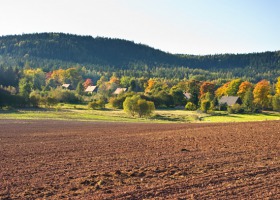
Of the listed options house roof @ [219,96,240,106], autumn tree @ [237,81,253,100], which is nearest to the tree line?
autumn tree @ [237,81,253,100]

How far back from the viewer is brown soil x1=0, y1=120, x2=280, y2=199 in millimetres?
12492

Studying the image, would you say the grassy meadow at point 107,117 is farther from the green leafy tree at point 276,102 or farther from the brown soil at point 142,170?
the brown soil at point 142,170

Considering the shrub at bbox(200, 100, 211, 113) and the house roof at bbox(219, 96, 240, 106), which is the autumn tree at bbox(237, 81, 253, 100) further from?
the shrub at bbox(200, 100, 211, 113)

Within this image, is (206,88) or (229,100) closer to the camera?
(229,100)

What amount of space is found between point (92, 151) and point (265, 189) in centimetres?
1149

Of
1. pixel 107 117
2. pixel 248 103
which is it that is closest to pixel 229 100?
pixel 248 103

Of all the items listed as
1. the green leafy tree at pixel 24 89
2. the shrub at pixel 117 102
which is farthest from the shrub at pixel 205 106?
the green leafy tree at pixel 24 89

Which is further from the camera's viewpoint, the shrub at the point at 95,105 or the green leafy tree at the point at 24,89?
the shrub at the point at 95,105

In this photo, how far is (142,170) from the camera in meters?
16.0

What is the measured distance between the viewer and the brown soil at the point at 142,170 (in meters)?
12.5

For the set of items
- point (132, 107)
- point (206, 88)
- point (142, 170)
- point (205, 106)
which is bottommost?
point (142, 170)

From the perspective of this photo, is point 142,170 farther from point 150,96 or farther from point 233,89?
point 233,89

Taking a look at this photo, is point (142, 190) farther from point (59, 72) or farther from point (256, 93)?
point (59, 72)

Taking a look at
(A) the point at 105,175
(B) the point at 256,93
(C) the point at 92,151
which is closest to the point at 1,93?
(B) the point at 256,93
